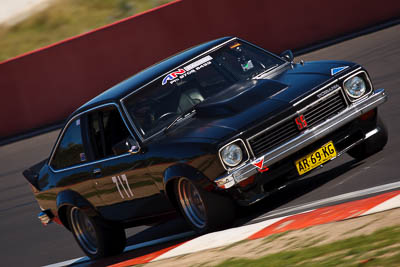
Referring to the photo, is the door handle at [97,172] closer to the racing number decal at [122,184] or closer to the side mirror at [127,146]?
the racing number decal at [122,184]

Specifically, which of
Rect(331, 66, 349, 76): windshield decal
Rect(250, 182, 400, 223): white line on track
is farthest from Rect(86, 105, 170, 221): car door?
Rect(331, 66, 349, 76): windshield decal

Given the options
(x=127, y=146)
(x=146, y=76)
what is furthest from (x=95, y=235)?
(x=146, y=76)

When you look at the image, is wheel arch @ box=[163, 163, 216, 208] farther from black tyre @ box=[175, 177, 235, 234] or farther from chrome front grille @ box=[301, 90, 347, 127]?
chrome front grille @ box=[301, 90, 347, 127]

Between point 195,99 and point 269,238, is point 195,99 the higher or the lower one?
the higher one

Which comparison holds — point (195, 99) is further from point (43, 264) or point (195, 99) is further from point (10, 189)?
point (10, 189)

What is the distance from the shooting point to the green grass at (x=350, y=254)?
4.36 m

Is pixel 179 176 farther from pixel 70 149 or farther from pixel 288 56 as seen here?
pixel 288 56

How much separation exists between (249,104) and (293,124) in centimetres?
43

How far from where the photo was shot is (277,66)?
797 cm

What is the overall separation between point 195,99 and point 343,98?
1.37 meters

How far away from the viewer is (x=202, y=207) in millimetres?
6699

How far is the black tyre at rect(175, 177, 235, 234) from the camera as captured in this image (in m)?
6.49

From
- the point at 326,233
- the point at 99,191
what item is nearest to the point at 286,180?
the point at 326,233

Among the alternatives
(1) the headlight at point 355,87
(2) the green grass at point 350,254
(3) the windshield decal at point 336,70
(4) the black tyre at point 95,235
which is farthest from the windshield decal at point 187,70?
(2) the green grass at point 350,254
